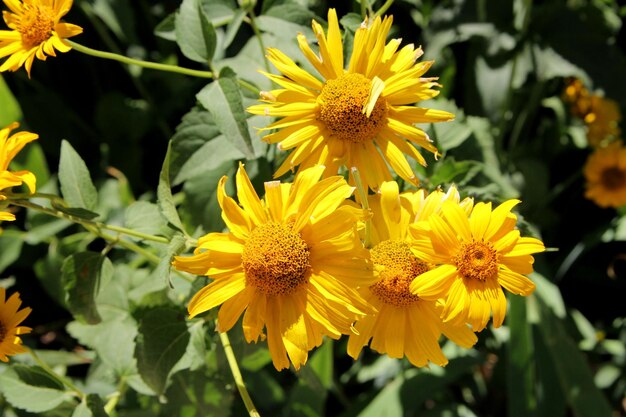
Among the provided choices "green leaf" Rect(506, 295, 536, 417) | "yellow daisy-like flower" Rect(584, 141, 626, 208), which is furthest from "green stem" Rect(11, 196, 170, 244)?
"yellow daisy-like flower" Rect(584, 141, 626, 208)

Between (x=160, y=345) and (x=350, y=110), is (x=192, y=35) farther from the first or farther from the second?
(x=160, y=345)

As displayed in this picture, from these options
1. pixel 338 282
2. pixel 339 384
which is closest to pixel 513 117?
pixel 339 384

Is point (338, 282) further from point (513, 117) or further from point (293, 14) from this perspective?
point (513, 117)

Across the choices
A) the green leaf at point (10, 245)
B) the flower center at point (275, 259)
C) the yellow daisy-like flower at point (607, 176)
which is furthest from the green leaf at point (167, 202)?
the yellow daisy-like flower at point (607, 176)

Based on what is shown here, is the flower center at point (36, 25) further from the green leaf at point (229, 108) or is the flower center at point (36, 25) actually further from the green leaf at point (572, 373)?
the green leaf at point (572, 373)

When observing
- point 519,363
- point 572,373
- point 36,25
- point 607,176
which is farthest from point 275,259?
point 607,176

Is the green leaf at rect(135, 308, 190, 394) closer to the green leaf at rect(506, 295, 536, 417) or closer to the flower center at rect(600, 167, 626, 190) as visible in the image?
the green leaf at rect(506, 295, 536, 417)
